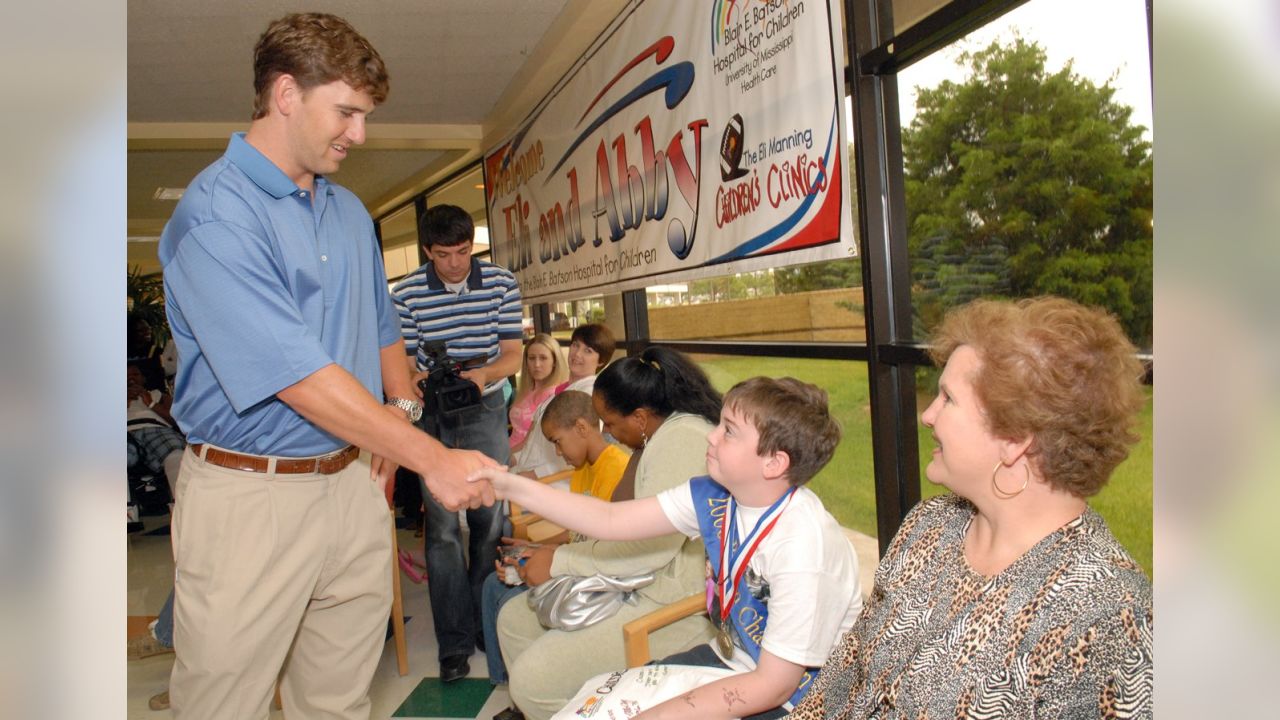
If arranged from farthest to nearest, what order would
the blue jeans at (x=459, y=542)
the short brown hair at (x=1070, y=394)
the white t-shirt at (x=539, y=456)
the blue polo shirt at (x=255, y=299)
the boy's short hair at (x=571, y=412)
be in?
the white t-shirt at (x=539, y=456) < the blue jeans at (x=459, y=542) < the boy's short hair at (x=571, y=412) < the blue polo shirt at (x=255, y=299) < the short brown hair at (x=1070, y=394)

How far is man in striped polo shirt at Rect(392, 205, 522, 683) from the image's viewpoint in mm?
3189

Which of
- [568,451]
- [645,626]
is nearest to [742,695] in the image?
[645,626]

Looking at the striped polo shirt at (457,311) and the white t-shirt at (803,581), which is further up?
the striped polo shirt at (457,311)

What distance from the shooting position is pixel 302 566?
5.37ft

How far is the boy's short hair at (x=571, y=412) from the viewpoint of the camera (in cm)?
292

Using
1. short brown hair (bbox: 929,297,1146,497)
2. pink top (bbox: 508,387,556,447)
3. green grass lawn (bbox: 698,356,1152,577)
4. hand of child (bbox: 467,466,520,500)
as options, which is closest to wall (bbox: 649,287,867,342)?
green grass lawn (bbox: 698,356,1152,577)

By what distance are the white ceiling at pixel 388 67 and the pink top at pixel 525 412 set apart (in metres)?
1.94

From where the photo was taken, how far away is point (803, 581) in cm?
155

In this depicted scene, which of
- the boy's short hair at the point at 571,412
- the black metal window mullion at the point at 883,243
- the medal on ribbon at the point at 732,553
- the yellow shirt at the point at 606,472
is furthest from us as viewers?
the boy's short hair at the point at 571,412

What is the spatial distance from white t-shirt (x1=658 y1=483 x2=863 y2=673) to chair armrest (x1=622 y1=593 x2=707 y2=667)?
0.87ft

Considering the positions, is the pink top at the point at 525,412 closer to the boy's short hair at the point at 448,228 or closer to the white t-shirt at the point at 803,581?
the boy's short hair at the point at 448,228

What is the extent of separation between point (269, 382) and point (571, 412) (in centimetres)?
150

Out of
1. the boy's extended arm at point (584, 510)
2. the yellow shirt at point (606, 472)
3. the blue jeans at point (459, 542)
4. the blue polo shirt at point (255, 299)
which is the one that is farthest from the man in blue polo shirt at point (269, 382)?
the blue jeans at point (459, 542)

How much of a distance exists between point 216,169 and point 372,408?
19.9 inches
